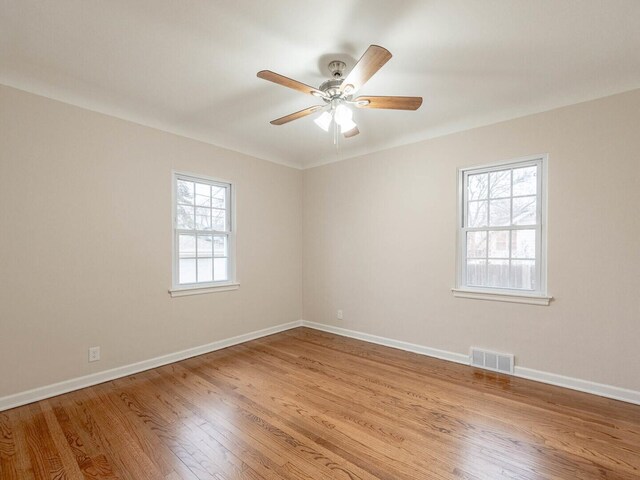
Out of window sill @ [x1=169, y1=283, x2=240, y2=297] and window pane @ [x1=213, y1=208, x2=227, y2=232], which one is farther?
window pane @ [x1=213, y1=208, x2=227, y2=232]

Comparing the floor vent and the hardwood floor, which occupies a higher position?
the floor vent

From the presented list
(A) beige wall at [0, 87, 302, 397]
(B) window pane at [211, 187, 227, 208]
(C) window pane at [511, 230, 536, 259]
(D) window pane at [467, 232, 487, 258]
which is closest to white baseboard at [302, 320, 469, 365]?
(D) window pane at [467, 232, 487, 258]

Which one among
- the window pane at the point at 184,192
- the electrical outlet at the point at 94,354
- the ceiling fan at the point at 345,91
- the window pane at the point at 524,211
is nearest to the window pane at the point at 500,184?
the window pane at the point at 524,211

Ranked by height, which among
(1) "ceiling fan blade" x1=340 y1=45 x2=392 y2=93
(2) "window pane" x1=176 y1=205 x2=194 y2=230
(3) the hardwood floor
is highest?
(1) "ceiling fan blade" x1=340 y1=45 x2=392 y2=93

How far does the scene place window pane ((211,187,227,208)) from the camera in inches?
153

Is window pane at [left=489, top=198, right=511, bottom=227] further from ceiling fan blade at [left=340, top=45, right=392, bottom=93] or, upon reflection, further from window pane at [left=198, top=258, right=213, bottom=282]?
window pane at [left=198, top=258, right=213, bottom=282]

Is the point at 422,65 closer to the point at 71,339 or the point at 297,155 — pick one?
the point at 297,155

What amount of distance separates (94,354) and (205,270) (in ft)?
4.42

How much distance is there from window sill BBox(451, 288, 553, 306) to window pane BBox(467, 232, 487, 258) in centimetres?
40

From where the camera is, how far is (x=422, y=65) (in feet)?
7.57

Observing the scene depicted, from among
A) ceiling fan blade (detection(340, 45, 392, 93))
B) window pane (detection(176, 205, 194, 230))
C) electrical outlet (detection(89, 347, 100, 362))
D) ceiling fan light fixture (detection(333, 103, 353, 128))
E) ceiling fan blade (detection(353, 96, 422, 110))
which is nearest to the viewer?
ceiling fan blade (detection(340, 45, 392, 93))

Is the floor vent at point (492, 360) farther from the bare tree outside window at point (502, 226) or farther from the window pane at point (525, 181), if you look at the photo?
the window pane at point (525, 181)

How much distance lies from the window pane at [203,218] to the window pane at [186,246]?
16 centimetres

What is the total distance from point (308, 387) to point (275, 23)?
2790 millimetres
